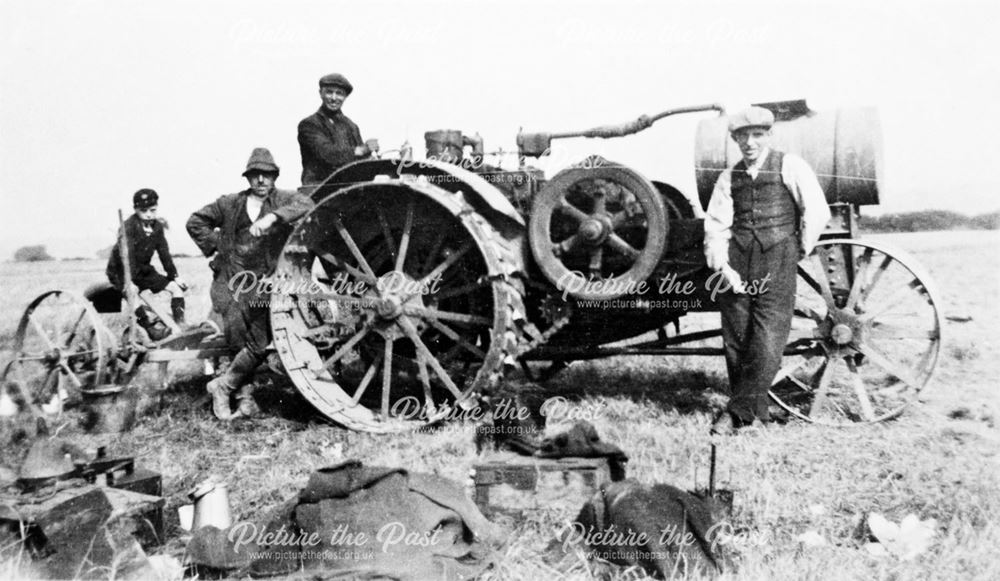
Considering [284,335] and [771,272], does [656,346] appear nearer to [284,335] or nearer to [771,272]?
[771,272]

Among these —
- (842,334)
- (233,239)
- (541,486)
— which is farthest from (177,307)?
(842,334)

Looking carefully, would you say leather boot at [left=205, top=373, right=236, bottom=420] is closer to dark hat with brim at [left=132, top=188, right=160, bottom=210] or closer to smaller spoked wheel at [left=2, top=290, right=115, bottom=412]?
smaller spoked wheel at [left=2, top=290, right=115, bottom=412]

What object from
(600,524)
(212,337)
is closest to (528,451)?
(600,524)

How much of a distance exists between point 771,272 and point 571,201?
4.45 feet

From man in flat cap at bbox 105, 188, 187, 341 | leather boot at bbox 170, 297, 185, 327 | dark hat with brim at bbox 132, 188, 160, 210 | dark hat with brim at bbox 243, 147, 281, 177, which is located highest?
dark hat with brim at bbox 243, 147, 281, 177

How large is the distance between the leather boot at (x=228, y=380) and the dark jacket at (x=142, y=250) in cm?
172

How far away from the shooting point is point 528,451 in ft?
12.6

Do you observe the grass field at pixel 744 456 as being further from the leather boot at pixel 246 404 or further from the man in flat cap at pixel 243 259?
the man in flat cap at pixel 243 259

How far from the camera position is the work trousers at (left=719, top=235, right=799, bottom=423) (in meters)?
4.68

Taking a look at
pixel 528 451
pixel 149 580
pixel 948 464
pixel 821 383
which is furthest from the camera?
pixel 821 383

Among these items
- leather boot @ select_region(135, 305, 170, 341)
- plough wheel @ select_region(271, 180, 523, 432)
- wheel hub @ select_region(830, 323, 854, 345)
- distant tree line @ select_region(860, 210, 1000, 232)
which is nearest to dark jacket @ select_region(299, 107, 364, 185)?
plough wheel @ select_region(271, 180, 523, 432)

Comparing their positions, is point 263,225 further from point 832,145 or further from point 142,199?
point 832,145

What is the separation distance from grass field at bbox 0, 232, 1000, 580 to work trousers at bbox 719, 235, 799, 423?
0.77 feet

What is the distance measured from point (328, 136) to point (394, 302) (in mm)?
1915
